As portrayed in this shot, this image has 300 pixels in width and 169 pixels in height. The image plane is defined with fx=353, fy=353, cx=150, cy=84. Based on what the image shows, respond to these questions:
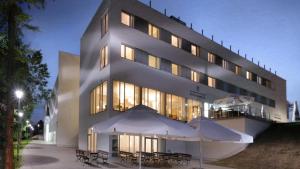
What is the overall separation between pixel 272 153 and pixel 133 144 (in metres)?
11.1

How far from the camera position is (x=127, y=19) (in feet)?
96.4

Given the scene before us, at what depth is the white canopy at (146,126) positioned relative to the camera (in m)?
11.7

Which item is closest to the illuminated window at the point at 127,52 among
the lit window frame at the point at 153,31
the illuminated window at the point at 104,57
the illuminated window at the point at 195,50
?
the illuminated window at the point at 104,57

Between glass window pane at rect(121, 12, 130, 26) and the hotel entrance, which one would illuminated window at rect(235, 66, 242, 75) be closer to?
the hotel entrance

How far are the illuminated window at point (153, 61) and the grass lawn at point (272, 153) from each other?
35.1 ft

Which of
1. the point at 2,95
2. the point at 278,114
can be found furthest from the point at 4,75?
the point at 278,114

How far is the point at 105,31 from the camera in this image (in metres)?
29.9

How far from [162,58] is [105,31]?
6003mm

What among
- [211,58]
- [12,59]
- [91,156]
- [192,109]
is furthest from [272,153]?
[12,59]

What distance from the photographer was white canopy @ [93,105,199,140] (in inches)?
461

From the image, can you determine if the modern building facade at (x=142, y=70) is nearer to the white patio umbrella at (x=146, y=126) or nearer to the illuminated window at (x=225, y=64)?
the illuminated window at (x=225, y=64)

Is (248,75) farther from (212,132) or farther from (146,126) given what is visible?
(146,126)

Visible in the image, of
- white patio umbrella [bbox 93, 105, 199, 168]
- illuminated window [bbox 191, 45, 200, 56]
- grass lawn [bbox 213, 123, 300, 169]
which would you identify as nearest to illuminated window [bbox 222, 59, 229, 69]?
illuminated window [bbox 191, 45, 200, 56]

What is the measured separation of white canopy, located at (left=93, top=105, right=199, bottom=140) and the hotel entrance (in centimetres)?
1620
